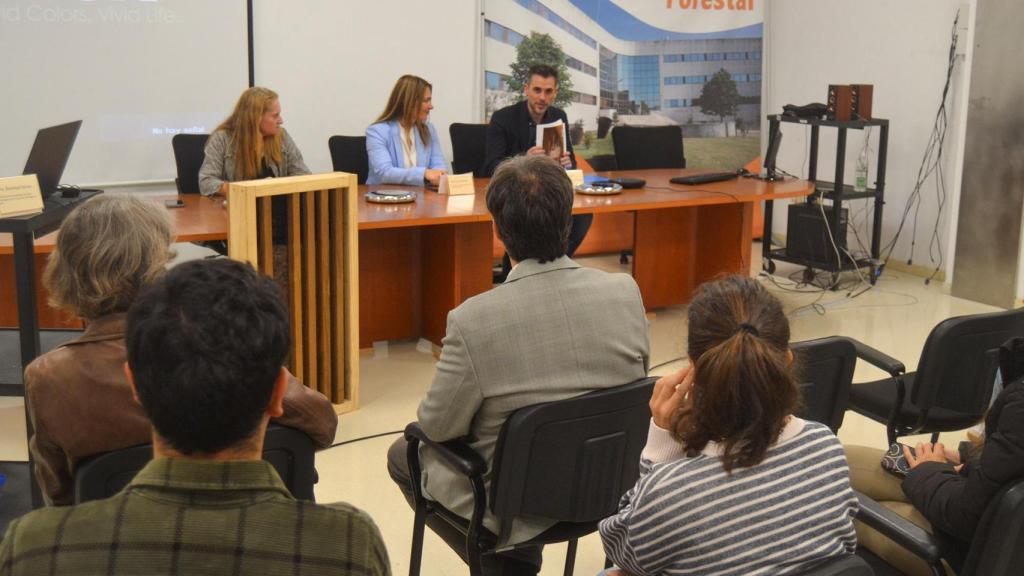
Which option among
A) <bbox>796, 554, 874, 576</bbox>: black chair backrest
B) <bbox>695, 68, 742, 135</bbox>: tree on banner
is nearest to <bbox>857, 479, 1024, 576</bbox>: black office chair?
<bbox>796, 554, 874, 576</bbox>: black chair backrest

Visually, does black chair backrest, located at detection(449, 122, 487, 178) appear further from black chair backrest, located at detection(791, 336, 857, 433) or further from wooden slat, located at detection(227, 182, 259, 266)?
black chair backrest, located at detection(791, 336, 857, 433)

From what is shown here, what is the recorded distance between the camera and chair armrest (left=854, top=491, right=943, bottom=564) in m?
1.79

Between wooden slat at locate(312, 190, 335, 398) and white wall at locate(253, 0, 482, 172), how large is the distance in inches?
95.1

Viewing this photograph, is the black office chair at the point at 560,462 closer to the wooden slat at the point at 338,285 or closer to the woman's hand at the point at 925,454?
the woman's hand at the point at 925,454

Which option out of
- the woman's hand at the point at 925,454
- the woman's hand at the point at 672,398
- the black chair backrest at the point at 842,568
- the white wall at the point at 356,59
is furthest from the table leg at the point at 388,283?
the black chair backrest at the point at 842,568

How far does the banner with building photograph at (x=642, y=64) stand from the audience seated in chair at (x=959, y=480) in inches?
183

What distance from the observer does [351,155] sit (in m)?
5.20

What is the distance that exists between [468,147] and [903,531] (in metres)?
4.05

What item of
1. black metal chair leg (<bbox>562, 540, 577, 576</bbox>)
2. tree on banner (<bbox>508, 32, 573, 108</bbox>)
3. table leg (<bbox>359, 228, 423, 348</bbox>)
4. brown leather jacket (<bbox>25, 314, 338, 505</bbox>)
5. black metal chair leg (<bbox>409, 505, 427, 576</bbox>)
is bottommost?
black metal chair leg (<bbox>562, 540, 577, 576</bbox>)

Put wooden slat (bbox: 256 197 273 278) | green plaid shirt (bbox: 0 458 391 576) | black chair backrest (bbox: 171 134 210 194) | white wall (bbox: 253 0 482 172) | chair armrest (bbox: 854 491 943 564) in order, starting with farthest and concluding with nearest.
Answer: white wall (bbox: 253 0 482 172), black chair backrest (bbox: 171 134 210 194), wooden slat (bbox: 256 197 273 278), chair armrest (bbox: 854 491 943 564), green plaid shirt (bbox: 0 458 391 576)

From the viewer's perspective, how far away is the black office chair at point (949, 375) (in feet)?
8.66

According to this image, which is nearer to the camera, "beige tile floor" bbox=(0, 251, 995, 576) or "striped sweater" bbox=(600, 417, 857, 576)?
"striped sweater" bbox=(600, 417, 857, 576)

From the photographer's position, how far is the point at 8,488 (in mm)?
2852

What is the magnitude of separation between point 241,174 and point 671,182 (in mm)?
2163
